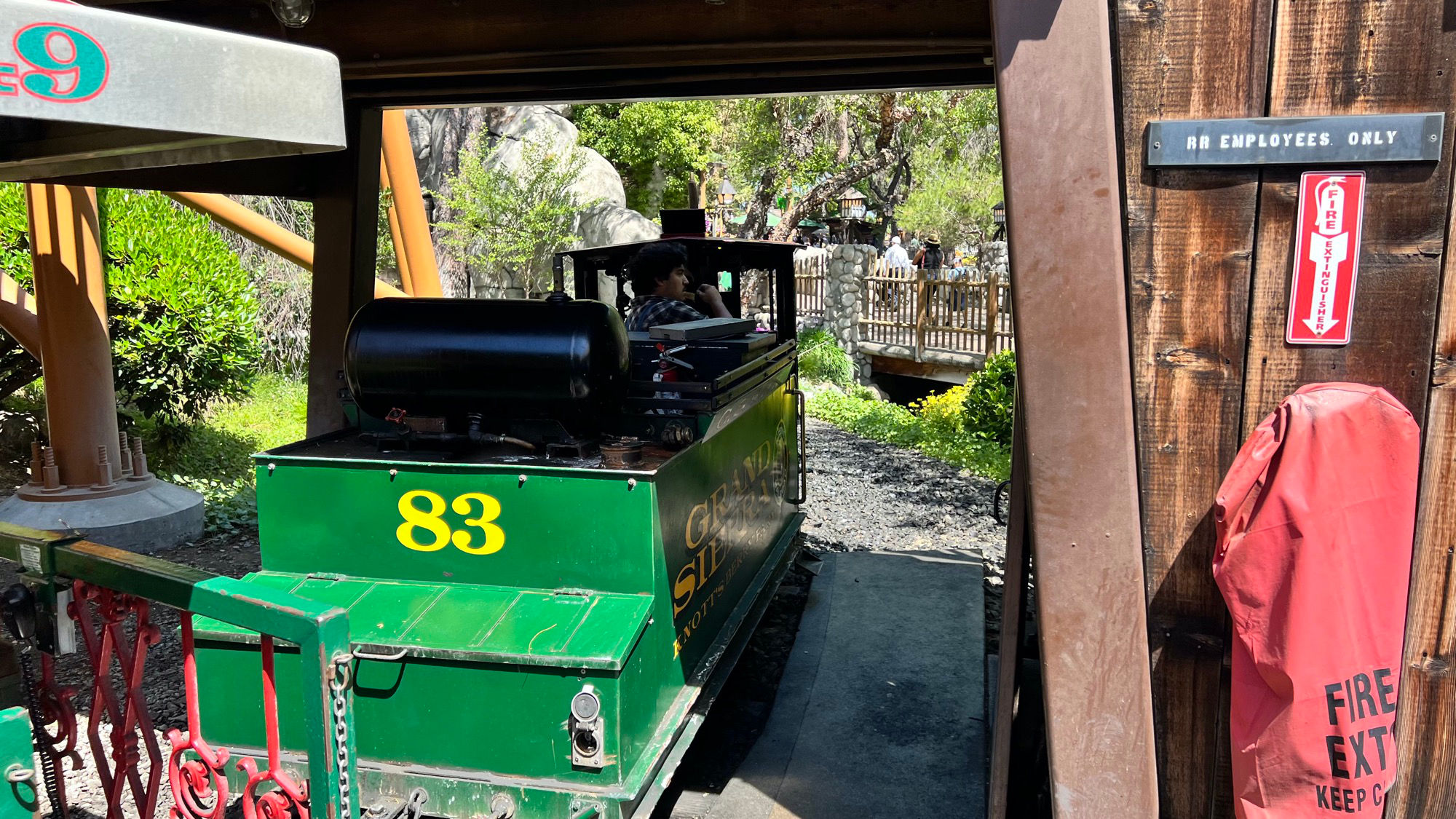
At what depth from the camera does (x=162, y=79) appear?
4.17ft

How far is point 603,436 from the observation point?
165 inches

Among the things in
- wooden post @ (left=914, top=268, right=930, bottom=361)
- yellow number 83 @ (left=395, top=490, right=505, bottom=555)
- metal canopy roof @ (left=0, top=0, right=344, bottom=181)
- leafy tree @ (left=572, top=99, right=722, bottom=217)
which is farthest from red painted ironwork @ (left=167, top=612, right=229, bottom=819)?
leafy tree @ (left=572, top=99, right=722, bottom=217)

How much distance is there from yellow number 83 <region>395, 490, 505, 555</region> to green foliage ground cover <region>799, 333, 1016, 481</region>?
7.74 metres

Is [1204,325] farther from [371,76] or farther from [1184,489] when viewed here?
[371,76]

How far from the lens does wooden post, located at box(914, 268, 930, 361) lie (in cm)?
1748

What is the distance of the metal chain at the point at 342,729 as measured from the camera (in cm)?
221

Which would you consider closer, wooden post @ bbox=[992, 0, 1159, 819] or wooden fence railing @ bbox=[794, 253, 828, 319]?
wooden post @ bbox=[992, 0, 1159, 819]

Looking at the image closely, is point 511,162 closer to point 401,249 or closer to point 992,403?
point 992,403

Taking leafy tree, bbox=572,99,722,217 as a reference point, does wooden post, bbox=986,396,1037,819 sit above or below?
below

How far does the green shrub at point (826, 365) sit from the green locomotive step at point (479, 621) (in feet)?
46.1

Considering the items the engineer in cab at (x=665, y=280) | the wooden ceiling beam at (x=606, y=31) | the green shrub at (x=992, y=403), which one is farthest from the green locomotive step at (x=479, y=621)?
the green shrub at (x=992, y=403)

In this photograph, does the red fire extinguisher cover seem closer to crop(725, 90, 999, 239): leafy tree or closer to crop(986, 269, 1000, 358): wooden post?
crop(986, 269, 1000, 358): wooden post

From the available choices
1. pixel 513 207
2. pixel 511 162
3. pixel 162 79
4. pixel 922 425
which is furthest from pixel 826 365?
pixel 162 79

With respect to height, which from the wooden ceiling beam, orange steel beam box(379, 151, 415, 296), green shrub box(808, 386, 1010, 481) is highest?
the wooden ceiling beam
